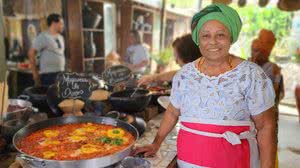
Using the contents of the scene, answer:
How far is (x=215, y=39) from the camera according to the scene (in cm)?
151

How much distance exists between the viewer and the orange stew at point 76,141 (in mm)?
1643

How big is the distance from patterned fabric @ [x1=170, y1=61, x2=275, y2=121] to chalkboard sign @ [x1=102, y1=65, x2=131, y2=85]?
3.08 ft

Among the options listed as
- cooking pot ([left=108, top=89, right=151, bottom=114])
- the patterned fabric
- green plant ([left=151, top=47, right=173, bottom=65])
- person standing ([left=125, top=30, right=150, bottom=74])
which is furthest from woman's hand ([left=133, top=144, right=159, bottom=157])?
green plant ([left=151, top=47, right=173, bottom=65])

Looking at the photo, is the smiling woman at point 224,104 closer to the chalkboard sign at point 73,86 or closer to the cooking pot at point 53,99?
the chalkboard sign at point 73,86

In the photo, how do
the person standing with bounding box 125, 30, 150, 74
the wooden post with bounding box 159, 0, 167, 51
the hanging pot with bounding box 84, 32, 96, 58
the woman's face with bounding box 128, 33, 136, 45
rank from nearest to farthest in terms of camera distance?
1. the hanging pot with bounding box 84, 32, 96, 58
2. the person standing with bounding box 125, 30, 150, 74
3. the woman's face with bounding box 128, 33, 136, 45
4. the wooden post with bounding box 159, 0, 167, 51

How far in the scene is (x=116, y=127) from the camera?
2.01 meters

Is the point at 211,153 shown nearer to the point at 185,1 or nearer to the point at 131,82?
the point at 131,82

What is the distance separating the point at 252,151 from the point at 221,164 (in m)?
0.19

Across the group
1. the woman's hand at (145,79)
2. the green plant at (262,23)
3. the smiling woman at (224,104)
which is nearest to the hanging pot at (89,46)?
the woman's hand at (145,79)

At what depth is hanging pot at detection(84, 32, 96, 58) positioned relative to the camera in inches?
214

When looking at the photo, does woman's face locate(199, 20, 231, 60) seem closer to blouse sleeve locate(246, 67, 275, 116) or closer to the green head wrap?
the green head wrap

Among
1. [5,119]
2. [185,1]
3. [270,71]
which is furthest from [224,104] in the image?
[185,1]

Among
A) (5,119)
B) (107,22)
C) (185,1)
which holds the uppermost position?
(185,1)

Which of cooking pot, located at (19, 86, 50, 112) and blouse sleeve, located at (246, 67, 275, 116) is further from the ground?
blouse sleeve, located at (246, 67, 275, 116)
